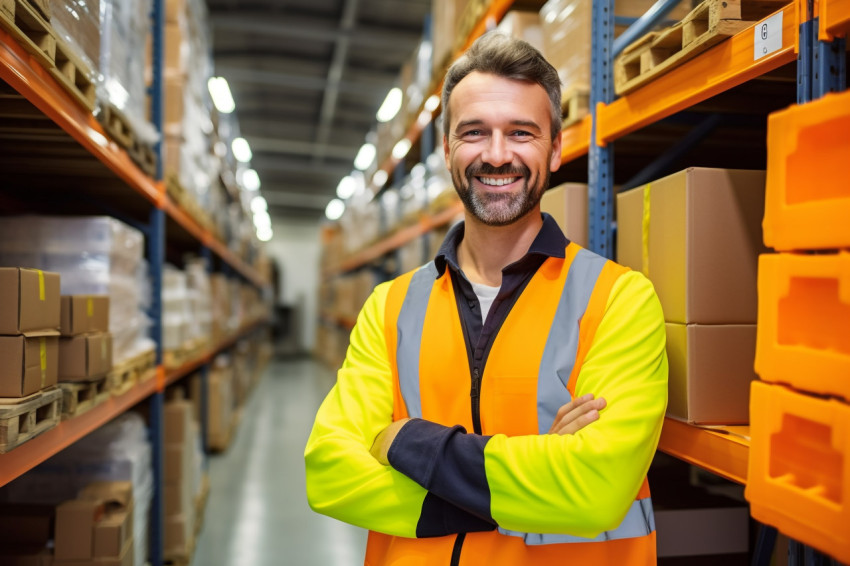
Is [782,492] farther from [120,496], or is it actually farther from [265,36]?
[265,36]

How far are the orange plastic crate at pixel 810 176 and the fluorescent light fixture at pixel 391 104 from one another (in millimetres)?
6927

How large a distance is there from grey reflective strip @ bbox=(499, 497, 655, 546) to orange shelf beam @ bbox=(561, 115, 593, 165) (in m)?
1.41

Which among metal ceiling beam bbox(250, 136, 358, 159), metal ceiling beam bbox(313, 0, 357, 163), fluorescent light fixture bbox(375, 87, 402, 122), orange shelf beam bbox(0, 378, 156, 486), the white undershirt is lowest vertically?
orange shelf beam bbox(0, 378, 156, 486)

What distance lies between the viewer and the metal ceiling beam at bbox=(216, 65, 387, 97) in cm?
978

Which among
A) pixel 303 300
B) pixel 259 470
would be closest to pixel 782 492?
pixel 259 470

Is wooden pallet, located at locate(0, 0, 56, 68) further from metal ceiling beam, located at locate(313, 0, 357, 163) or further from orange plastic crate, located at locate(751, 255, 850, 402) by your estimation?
metal ceiling beam, located at locate(313, 0, 357, 163)

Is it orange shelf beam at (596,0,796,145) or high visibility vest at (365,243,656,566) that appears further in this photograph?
high visibility vest at (365,243,656,566)

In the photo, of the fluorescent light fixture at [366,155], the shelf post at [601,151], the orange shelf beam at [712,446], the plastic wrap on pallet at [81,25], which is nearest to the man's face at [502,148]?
the shelf post at [601,151]

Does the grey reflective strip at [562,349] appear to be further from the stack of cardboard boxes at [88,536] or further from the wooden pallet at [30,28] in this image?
the stack of cardboard boxes at [88,536]

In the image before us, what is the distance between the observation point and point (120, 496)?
9.20 feet

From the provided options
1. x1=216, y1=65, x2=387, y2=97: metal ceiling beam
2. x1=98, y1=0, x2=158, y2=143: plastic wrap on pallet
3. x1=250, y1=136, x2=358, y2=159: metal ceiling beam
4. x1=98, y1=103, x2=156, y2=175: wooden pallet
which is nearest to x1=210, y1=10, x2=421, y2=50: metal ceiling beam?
x1=216, y1=65, x2=387, y2=97: metal ceiling beam

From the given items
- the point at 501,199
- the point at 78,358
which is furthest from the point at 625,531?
the point at 78,358

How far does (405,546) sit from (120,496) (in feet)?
5.72

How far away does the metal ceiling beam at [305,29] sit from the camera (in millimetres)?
8086
